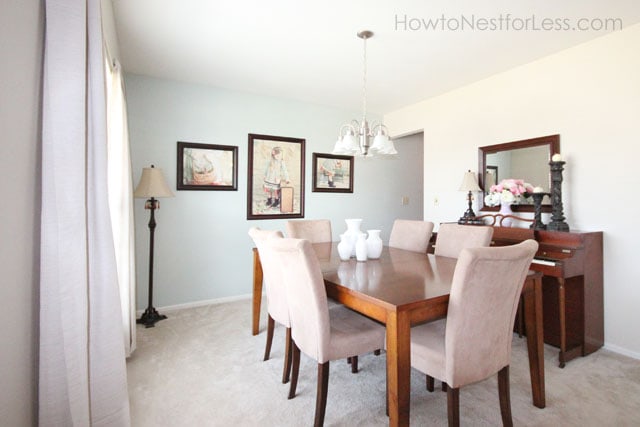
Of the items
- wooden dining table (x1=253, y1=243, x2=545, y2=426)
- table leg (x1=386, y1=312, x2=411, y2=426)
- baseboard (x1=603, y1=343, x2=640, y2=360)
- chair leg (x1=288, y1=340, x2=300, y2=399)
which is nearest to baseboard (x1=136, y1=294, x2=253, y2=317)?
wooden dining table (x1=253, y1=243, x2=545, y2=426)

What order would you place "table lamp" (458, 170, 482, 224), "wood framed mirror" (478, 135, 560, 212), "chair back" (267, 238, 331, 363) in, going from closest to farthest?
1. "chair back" (267, 238, 331, 363)
2. "wood framed mirror" (478, 135, 560, 212)
3. "table lamp" (458, 170, 482, 224)

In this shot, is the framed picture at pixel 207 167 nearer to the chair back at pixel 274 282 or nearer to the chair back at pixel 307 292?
the chair back at pixel 274 282

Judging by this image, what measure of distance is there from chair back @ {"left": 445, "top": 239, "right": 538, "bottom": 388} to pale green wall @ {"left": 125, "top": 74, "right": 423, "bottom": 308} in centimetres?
294

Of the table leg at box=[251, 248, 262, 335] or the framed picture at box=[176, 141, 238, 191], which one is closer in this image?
the table leg at box=[251, 248, 262, 335]

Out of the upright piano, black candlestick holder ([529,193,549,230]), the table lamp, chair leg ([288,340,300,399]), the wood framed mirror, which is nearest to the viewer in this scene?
chair leg ([288,340,300,399])

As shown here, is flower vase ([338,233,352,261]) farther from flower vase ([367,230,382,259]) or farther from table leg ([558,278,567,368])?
table leg ([558,278,567,368])

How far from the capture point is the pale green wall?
3.36m

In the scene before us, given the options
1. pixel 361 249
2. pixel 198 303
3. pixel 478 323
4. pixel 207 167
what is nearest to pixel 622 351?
pixel 478 323

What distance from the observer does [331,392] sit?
1969mm

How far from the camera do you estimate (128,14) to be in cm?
229

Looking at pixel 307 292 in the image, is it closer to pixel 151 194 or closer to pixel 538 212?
pixel 151 194

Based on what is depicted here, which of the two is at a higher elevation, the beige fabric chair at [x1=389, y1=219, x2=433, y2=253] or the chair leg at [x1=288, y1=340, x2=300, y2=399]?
the beige fabric chair at [x1=389, y1=219, x2=433, y2=253]

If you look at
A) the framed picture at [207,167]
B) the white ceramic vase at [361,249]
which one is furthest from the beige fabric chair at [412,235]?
the framed picture at [207,167]

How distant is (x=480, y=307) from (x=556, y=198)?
190cm
